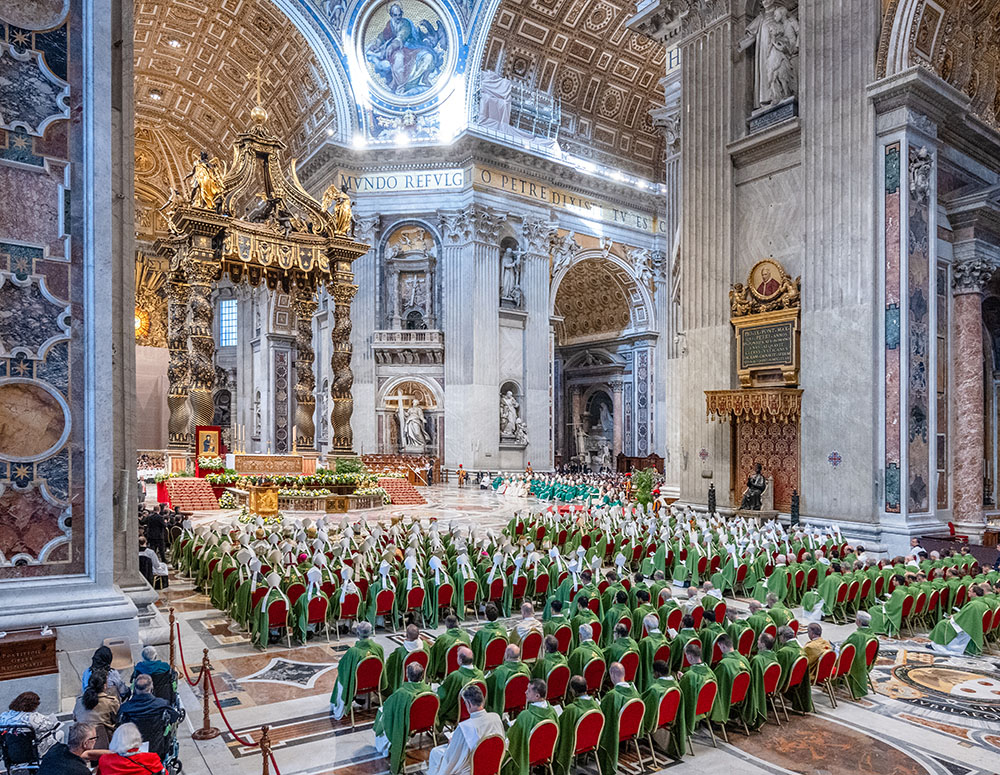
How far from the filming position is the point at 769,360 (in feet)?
47.3

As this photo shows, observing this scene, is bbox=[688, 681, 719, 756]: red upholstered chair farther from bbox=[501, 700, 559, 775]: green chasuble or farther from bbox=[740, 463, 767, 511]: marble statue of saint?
bbox=[740, 463, 767, 511]: marble statue of saint

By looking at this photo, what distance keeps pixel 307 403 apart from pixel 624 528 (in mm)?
12526

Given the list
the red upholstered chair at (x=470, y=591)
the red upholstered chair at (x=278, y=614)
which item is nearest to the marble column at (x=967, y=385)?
the red upholstered chair at (x=470, y=591)

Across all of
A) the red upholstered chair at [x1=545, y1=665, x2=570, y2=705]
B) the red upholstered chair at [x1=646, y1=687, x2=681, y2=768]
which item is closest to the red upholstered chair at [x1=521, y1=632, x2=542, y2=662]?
the red upholstered chair at [x1=545, y1=665, x2=570, y2=705]

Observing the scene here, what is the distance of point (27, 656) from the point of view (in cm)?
507

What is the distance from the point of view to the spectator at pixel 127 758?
3311 millimetres

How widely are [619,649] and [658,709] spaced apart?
80cm

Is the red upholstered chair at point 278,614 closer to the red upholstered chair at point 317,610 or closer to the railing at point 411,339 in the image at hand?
the red upholstered chair at point 317,610

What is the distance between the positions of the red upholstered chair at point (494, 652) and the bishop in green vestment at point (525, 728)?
174 cm

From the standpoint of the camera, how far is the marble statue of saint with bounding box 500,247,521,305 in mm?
27594

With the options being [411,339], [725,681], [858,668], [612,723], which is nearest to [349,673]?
[612,723]

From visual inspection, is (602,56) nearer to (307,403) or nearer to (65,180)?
(307,403)

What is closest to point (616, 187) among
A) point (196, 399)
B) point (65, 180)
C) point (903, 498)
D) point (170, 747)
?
point (196, 399)

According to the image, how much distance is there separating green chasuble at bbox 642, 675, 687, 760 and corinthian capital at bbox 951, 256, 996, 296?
1263cm
